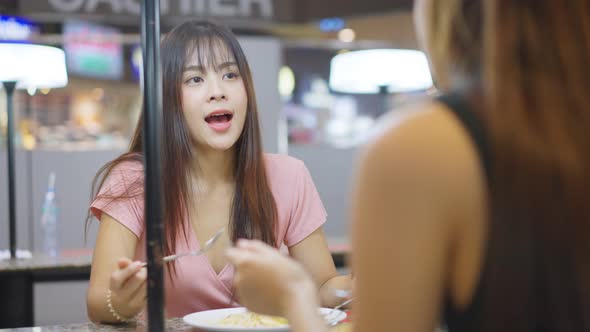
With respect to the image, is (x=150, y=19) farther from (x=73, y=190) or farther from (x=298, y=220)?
(x=73, y=190)

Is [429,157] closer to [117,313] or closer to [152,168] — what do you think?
[152,168]

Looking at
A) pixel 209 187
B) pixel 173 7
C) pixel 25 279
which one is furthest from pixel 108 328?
pixel 173 7

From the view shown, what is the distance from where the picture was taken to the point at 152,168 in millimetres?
915

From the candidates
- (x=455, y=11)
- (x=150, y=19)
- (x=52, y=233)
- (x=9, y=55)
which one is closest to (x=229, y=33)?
(x=150, y=19)

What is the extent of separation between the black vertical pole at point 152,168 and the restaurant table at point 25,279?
82.2 inches

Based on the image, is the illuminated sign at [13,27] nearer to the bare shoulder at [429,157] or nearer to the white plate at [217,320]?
the white plate at [217,320]

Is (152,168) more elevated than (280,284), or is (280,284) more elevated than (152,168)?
(152,168)

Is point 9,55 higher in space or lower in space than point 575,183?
higher

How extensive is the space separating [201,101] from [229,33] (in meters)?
0.21

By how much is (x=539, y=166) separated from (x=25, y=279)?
8.57ft

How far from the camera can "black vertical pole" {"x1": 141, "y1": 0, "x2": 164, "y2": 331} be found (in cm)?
92

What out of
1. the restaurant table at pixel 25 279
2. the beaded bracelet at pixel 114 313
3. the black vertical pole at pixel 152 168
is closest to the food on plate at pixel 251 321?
the beaded bracelet at pixel 114 313

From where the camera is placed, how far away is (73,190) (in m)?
4.31

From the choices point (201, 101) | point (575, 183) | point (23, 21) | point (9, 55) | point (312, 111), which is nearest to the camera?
point (575, 183)
